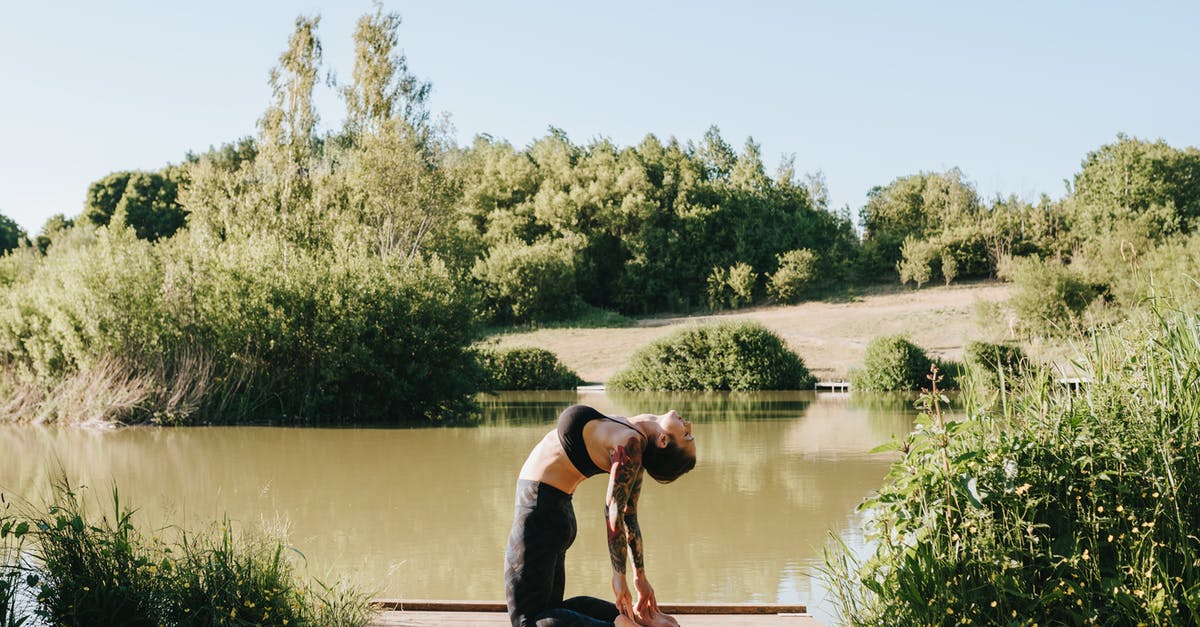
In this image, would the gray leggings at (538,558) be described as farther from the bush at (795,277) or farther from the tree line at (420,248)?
the bush at (795,277)

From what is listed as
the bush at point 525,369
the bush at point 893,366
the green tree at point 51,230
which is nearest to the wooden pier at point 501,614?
the bush at point 893,366

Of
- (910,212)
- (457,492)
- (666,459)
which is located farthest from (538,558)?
(910,212)

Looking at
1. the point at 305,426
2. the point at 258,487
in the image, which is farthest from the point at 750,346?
the point at 258,487

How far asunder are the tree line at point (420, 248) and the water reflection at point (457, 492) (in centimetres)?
186

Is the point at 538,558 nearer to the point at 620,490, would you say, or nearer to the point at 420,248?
the point at 620,490

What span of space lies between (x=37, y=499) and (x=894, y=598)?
32.9 feet

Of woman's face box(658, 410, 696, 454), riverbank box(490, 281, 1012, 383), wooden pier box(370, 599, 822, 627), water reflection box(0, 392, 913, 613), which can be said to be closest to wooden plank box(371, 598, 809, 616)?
wooden pier box(370, 599, 822, 627)

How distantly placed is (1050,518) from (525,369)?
89.7 ft

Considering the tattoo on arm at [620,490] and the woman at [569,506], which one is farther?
the woman at [569,506]

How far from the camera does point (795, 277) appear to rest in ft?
167

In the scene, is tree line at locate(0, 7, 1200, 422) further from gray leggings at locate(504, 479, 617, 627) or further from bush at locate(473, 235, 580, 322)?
gray leggings at locate(504, 479, 617, 627)

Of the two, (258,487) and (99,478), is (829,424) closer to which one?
(258,487)

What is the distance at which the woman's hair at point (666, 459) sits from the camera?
3857 mm

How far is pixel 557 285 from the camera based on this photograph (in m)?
48.0
